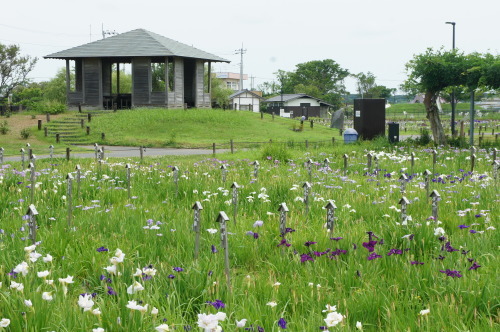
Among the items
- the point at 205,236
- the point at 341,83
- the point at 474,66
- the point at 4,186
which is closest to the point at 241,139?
the point at 474,66

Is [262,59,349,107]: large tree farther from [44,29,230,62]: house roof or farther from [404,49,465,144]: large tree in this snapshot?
[404,49,465,144]: large tree

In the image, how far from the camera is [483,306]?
4.07 meters

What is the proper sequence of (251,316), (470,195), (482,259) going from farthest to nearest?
(470,195)
(482,259)
(251,316)

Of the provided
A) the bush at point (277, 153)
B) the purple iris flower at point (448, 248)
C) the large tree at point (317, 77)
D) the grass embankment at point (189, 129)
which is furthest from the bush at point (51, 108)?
the large tree at point (317, 77)

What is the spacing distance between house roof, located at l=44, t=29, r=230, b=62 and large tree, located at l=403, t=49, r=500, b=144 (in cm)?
1927

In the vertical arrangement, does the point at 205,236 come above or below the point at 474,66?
below

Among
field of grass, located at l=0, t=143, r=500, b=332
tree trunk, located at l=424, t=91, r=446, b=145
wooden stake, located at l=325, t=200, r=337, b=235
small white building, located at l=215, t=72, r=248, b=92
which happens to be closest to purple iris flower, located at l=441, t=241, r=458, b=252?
field of grass, located at l=0, t=143, r=500, b=332

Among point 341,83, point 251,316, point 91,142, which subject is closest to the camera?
point 251,316

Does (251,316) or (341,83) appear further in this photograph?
(341,83)

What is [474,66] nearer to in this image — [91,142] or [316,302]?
[91,142]

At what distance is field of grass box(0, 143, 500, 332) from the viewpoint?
3670 millimetres

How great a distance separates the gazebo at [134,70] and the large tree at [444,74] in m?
19.2

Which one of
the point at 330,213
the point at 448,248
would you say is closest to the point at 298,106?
the point at 330,213

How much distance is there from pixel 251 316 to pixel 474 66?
2509cm
